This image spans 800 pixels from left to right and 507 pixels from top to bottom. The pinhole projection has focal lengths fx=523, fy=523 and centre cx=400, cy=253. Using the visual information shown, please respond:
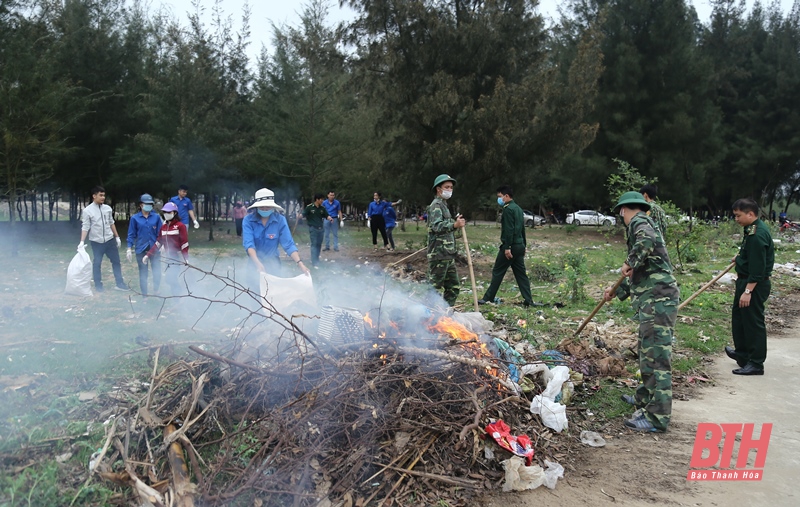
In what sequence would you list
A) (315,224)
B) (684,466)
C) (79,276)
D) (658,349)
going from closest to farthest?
(684,466), (658,349), (79,276), (315,224)

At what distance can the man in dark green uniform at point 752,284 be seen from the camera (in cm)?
504

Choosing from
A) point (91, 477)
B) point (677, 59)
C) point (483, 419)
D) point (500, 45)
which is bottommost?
point (91, 477)

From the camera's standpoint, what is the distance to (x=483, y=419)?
11.8 feet

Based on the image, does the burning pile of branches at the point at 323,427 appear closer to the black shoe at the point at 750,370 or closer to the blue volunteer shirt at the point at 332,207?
the black shoe at the point at 750,370

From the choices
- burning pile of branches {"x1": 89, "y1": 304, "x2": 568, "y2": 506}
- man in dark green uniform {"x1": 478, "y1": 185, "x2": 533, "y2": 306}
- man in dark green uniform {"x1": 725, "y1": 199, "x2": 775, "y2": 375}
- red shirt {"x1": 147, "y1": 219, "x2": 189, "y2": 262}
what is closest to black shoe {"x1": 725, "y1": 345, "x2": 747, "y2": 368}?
man in dark green uniform {"x1": 725, "y1": 199, "x2": 775, "y2": 375}

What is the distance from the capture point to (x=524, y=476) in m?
3.25

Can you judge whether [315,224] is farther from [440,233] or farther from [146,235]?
[440,233]

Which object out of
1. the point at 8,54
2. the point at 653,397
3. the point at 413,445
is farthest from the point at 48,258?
the point at 653,397

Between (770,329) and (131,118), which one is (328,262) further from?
(131,118)

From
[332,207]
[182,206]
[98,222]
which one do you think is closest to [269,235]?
[98,222]

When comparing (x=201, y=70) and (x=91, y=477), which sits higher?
(x=201, y=70)

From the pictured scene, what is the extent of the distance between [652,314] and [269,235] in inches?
153

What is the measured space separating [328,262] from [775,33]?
29.1 metres

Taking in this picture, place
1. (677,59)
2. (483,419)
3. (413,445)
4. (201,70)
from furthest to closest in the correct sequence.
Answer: (677,59) → (201,70) → (483,419) → (413,445)
